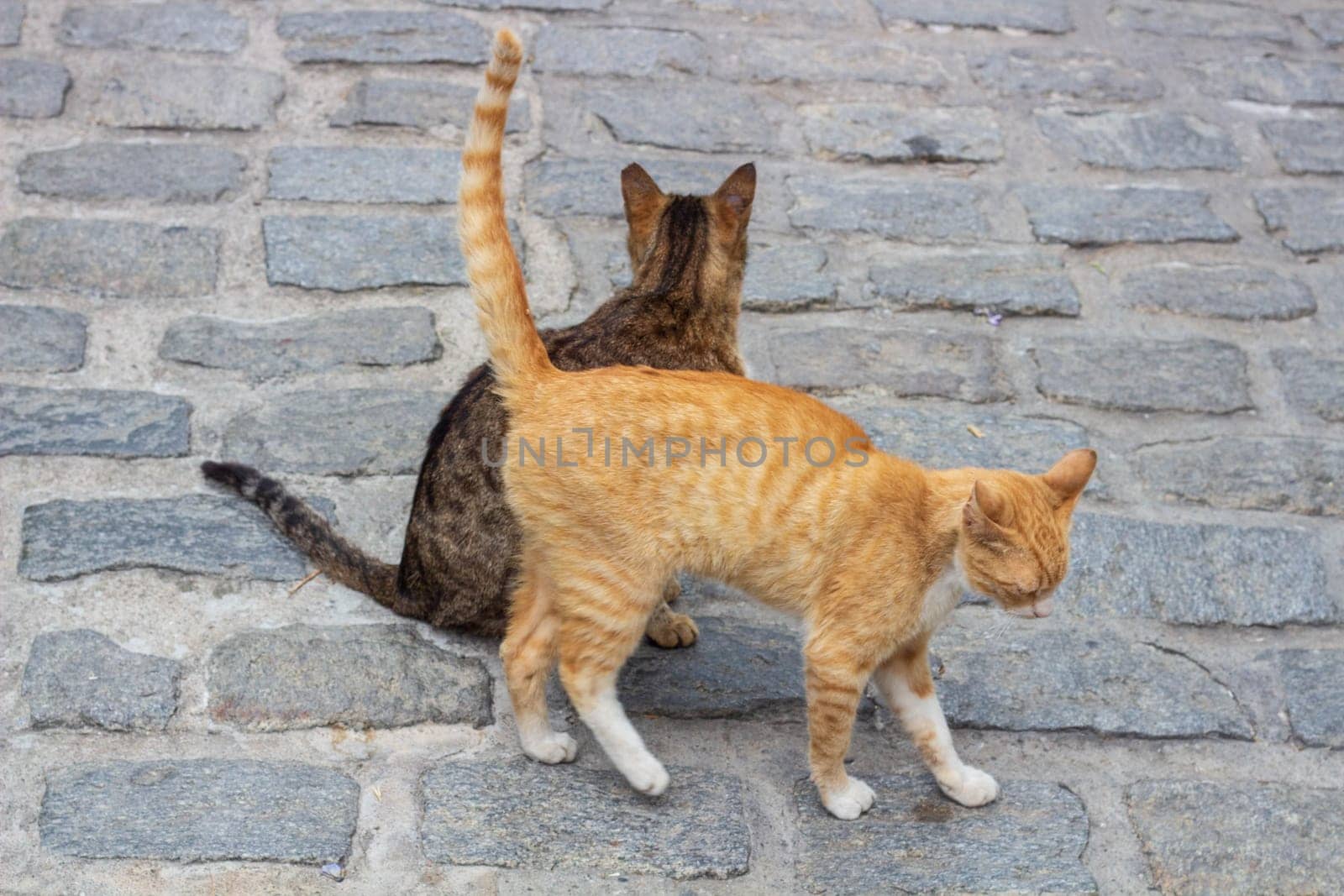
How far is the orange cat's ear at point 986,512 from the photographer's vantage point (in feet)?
9.47

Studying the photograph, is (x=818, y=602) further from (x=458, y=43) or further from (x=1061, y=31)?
(x=1061, y=31)

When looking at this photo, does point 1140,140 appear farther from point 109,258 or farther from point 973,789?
point 109,258

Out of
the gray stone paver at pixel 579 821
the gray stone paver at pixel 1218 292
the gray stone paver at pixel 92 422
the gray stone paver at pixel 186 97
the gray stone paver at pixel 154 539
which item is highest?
the gray stone paver at pixel 186 97

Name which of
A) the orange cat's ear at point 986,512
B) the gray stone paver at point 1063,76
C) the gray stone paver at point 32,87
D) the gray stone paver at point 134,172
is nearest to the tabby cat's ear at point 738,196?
the orange cat's ear at point 986,512

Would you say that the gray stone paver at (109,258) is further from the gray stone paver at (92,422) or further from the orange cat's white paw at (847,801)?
the orange cat's white paw at (847,801)

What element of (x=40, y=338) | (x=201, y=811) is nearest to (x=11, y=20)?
(x=40, y=338)

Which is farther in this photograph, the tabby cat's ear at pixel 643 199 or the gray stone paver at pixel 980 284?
the gray stone paver at pixel 980 284

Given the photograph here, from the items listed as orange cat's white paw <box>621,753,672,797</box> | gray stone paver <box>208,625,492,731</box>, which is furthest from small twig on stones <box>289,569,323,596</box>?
orange cat's white paw <box>621,753,672,797</box>

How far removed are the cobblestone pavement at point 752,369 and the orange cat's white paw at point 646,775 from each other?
57 millimetres

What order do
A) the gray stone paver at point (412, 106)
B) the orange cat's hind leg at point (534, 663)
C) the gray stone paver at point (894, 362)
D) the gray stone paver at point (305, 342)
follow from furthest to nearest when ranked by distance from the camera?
the gray stone paver at point (412, 106) < the gray stone paver at point (894, 362) < the gray stone paver at point (305, 342) < the orange cat's hind leg at point (534, 663)

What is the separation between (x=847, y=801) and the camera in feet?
10.4

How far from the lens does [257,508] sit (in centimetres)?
382

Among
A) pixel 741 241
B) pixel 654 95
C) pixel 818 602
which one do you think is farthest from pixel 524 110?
pixel 818 602
